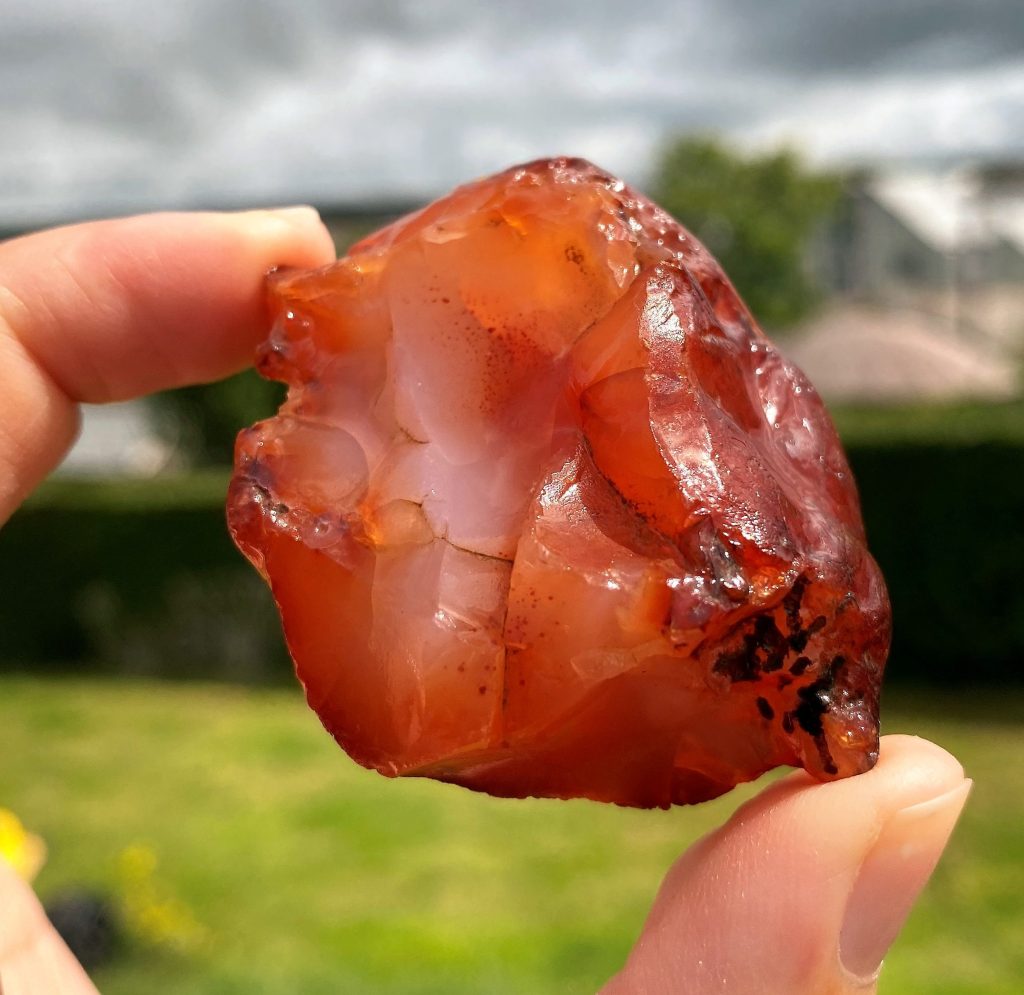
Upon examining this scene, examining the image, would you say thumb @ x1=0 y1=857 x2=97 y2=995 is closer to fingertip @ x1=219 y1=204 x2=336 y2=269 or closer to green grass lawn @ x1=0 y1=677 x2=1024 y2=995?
fingertip @ x1=219 y1=204 x2=336 y2=269

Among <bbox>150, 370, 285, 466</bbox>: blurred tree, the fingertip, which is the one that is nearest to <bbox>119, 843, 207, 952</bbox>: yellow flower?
the fingertip

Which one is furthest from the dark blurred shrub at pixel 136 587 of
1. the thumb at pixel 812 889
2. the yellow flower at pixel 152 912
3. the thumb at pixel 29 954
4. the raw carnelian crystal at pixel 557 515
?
the thumb at pixel 812 889

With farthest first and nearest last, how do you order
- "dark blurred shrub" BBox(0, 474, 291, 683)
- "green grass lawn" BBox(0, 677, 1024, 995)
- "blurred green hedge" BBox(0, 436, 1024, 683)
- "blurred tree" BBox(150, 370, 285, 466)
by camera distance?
"blurred tree" BBox(150, 370, 285, 466)
"dark blurred shrub" BBox(0, 474, 291, 683)
"blurred green hedge" BBox(0, 436, 1024, 683)
"green grass lawn" BBox(0, 677, 1024, 995)

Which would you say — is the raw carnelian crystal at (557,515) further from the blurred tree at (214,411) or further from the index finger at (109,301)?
the blurred tree at (214,411)

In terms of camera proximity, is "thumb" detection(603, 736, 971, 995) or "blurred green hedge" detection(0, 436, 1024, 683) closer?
"thumb" detection(603, 736, 971, 995)

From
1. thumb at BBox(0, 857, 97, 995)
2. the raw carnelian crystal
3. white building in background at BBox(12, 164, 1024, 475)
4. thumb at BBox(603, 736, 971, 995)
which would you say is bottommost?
white building in background at BBox(12, 164, 1024, 475)

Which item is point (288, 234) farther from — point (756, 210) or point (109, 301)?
point (756, 210)

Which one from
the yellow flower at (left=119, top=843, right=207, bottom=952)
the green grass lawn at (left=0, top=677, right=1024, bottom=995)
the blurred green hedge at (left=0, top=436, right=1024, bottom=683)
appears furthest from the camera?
the blurred green hedge at (left=0, top=436, right=1024, bottom=683)

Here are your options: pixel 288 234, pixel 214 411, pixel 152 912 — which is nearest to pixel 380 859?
pixel 152 912

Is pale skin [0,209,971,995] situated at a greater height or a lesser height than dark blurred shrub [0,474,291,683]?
greater
